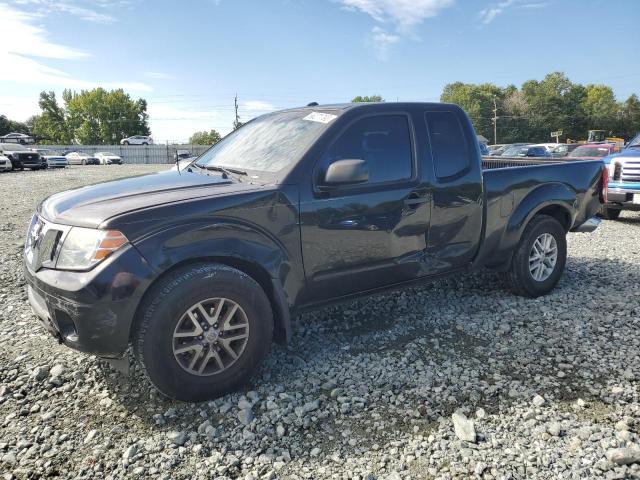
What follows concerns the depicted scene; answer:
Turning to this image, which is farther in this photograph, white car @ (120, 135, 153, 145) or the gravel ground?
white car @ (120, 135, 153, 145)

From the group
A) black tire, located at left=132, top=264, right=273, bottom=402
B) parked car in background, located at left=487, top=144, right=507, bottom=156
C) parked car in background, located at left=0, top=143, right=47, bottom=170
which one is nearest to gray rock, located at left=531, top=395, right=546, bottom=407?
black tire, located at left=132, top=264, right=273, bottom=402

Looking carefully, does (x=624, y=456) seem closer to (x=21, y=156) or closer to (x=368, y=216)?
(x=368, y=216)

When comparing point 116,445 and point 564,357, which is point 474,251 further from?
point 116,445

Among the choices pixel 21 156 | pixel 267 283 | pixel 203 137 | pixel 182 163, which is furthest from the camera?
pixel 203 137

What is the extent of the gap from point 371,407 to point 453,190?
1885 mm

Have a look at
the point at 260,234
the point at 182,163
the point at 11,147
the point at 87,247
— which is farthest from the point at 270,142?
the point at 11,147

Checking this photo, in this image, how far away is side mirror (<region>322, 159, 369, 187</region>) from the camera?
9.89ft

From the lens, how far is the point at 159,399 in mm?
2963

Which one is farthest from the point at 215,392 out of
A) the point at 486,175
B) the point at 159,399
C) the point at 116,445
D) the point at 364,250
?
the point at 486,175

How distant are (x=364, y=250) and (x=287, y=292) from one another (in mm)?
666

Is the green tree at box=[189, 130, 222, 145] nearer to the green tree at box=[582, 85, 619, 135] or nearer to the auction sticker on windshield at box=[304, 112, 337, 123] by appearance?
the green tree at box=[582, 85, 619, 135]

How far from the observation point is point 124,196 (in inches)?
118

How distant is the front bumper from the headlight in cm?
4

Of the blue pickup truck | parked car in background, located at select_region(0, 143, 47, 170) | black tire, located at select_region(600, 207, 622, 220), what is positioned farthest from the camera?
parked car in background, located at select_region(0, 143, 47, 170)
